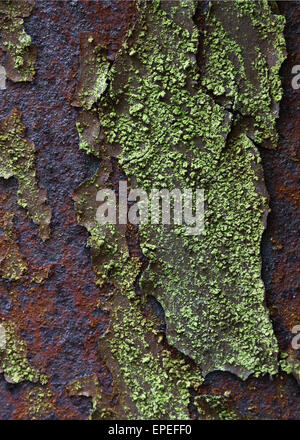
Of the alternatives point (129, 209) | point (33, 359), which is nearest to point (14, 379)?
point (33, 359)

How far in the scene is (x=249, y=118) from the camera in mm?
631

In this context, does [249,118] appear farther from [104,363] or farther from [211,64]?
[104,363]

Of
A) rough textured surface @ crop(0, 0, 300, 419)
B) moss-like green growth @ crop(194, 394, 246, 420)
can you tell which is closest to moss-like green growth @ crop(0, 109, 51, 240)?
rough textured surface @ crop(0, 0, 300, 419)

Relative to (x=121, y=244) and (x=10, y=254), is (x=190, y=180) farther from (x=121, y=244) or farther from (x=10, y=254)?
(x=10, y=254)

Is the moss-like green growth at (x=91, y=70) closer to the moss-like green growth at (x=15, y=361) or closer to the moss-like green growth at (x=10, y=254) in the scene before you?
the moss-like green growth at (x=10, y=254)

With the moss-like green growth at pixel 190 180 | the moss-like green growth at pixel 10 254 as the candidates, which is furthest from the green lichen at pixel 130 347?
the moss-like green growth at pixel 10 254

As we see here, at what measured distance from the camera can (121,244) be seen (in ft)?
2.12

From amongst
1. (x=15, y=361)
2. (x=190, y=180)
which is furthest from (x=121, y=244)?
(x=15, y=361)

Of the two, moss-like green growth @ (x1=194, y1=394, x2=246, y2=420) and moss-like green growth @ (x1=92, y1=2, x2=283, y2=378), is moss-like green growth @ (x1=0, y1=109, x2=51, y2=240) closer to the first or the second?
moss-like green growth @ (x1=92, y1=2, x2=283, y2=378)

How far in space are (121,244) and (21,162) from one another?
0.19 meters

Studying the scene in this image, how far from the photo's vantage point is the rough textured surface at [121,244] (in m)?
0.63

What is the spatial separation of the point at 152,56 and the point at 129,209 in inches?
8.7

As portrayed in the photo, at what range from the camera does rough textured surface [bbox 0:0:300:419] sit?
63 centimetres

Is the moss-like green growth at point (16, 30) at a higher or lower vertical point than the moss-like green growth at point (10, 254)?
higher
